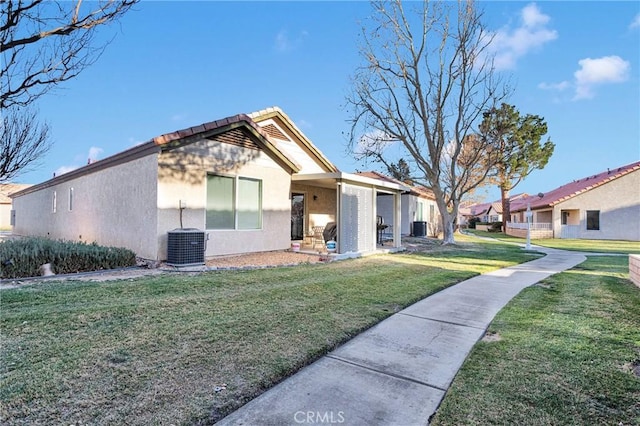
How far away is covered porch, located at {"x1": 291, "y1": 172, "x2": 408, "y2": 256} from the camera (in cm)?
1154

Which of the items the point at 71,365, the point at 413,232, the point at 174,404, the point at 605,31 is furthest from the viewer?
the point at 413,232

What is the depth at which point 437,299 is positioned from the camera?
6.36 metres

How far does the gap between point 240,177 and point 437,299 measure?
7.05m

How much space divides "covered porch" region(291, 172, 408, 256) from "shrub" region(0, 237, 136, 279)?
230 inches

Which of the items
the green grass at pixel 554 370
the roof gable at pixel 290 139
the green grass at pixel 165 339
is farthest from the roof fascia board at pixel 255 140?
the green grass at pixel 554 370

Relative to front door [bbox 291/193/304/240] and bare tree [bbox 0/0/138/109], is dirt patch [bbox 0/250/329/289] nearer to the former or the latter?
front door [bbox 291/193/304/240]

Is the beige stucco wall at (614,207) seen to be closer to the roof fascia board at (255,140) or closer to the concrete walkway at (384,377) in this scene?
the roof fascia board at (255,140)

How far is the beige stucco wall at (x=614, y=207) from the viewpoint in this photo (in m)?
25.7

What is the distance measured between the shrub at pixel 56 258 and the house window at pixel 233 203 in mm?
2473

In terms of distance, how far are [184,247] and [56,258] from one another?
8.89 ft

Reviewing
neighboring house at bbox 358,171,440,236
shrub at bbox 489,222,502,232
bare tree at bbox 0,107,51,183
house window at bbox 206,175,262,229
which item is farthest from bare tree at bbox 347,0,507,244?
shrub at bbox 489,222,502,232

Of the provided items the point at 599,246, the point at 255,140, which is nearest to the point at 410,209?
the point at 599,246

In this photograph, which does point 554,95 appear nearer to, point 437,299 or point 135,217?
point 437,299

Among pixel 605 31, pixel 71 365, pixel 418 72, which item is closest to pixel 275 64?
pixel 418 72
